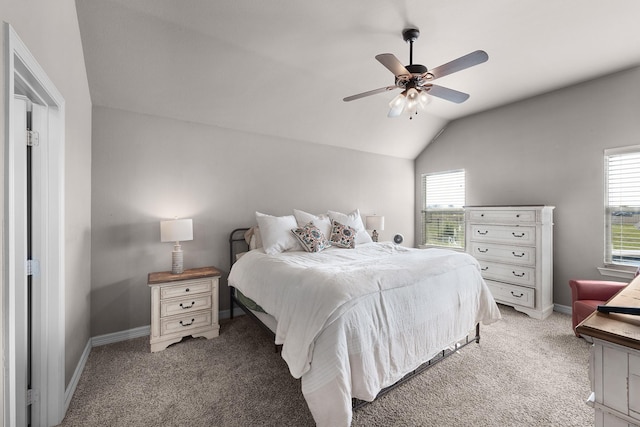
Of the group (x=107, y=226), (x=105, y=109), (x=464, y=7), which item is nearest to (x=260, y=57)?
(x=105, y=109)

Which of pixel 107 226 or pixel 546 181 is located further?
pixel 546 181

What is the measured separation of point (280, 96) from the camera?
3410 mm

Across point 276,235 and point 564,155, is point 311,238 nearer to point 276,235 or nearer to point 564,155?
point 276,235

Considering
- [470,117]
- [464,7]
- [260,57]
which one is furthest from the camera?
[470,117]

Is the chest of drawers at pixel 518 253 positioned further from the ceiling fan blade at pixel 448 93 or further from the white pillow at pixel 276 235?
the white pillow at pixel 276 235

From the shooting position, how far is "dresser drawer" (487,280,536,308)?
3.42 metres

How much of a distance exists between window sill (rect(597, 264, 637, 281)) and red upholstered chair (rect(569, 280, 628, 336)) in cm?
61

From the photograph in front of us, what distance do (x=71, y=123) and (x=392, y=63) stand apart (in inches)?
96.2

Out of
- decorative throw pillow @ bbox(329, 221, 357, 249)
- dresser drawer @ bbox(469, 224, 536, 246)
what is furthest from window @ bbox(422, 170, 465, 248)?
decorative throw pillow @ bbox(329, 221, 357, 249)

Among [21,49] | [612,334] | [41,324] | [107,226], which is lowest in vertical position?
[41,324]

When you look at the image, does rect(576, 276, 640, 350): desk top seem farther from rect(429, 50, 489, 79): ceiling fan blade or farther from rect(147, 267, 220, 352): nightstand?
rect(147, 267, 220, 352): nightstand

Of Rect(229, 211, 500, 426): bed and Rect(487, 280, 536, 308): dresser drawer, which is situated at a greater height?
Rect(229, 211, 500, 426): bed

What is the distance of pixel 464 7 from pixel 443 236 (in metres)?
3.77

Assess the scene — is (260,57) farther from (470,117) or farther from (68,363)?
(470,117)
